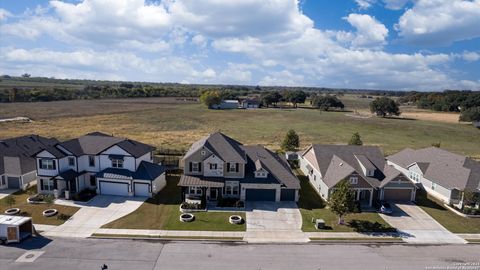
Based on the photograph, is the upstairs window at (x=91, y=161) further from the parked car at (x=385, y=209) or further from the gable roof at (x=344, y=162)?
the parked car at (x=385, y=209)

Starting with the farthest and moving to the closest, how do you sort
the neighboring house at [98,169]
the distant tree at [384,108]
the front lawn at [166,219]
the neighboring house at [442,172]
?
the distant tree at [384,108] < the neighboring house at [442,172] < the neighboring house at [98,169] < the front lawn at [166,219]

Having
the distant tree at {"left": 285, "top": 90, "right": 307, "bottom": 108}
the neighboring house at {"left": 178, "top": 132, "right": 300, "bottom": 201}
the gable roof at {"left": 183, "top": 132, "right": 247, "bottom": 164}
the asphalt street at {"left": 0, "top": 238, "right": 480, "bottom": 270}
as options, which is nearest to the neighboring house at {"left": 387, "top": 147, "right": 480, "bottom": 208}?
the asphalt street at {"left": 0, "top": 238, "right": 480, "bottom": 270}

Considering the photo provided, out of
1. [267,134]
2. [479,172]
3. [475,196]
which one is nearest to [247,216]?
[475,196]

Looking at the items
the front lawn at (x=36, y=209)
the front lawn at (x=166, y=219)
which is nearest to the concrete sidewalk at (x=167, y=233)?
the front lawn at (x=166, y=219)

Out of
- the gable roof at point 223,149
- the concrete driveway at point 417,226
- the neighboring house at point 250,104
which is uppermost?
the neighboring house at point 250,104

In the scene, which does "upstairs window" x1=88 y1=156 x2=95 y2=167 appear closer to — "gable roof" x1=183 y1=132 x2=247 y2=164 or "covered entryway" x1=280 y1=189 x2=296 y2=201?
"gable roof" x1=183 y1=132 x2=247 y2=164

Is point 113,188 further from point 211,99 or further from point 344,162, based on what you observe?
point 211,99
